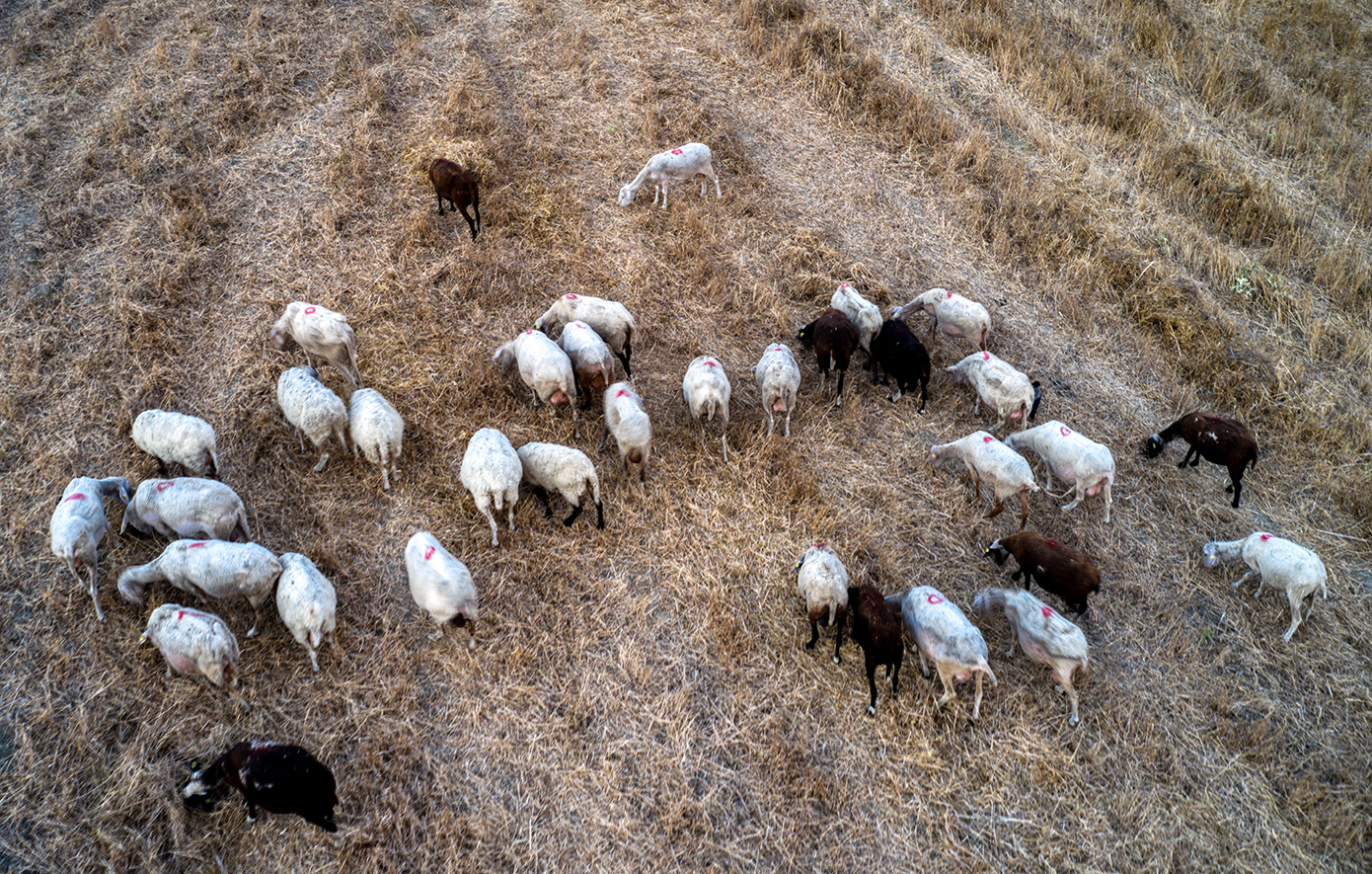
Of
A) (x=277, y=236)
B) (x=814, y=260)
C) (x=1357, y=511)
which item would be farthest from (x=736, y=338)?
(x=1357, y=511)

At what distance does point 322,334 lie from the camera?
825cm

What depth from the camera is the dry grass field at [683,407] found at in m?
5.84

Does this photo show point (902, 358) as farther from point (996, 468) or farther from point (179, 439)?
point (179, 439)

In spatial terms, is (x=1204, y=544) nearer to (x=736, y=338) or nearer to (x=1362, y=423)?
(x=1362, y=423)

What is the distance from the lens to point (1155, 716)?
21.0ft

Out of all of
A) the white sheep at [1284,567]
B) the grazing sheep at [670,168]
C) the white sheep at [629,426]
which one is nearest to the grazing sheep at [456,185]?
the grazing sheep at [670,168]

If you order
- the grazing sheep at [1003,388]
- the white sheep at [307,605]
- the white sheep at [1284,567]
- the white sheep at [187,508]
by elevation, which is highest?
the white sheep at [187,508]

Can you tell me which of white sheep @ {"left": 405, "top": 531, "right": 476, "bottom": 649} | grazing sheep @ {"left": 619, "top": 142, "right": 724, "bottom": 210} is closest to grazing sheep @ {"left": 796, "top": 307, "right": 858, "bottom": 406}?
grazing sheep @ {"left": 619, "top": 142, "right": 724, "bottom": 210}

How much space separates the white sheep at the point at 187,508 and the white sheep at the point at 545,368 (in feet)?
9.50

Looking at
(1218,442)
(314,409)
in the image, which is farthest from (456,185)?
(1218,442)

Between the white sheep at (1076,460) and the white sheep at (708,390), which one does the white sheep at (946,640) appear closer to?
the white sheep at (1076,460)

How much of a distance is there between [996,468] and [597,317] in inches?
175

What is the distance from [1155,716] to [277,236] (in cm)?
1086

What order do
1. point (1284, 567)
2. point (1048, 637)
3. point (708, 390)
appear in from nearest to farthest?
point (1048, 637) → point (1284, 567) → point (708, 390)
